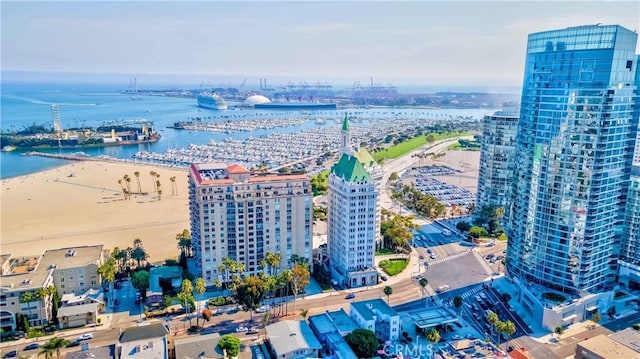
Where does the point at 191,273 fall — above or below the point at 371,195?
below

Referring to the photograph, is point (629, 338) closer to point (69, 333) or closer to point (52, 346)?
point (52, 346)

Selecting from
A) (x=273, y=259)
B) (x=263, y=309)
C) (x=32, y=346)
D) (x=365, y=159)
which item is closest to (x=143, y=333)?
(x=32, y=346)

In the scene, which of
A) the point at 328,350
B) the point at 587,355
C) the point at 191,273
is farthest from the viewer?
the point at 191,273

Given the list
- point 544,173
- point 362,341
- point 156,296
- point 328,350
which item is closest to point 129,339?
point 156,296

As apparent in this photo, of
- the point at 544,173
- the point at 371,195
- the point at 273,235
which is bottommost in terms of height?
the point at 273,235

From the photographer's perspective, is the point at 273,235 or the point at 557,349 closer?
the point at 557,349

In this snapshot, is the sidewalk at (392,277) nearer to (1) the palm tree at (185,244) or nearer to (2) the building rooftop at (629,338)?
(1) the palm tree at (185,244)

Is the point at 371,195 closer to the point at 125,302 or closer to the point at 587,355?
the point at 587,355
